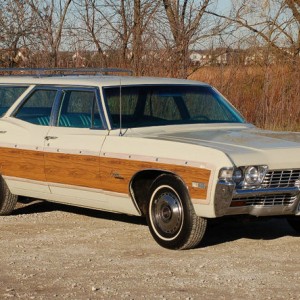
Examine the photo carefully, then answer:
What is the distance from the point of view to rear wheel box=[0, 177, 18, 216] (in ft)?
32.1

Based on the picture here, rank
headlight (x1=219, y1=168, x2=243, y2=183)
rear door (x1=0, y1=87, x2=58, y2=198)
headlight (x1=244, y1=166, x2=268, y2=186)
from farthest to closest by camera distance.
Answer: rear door (x1=0, y1=87, x2=58, y2=198), headlight (x1=244, y1=166, x2=268, y2=186), headlight (x1=219, y1=168, x2=243, y2=183)

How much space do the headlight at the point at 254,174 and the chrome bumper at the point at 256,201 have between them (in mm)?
66

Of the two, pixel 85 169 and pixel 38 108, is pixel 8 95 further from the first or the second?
pixel 85 169

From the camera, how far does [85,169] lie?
8750mm

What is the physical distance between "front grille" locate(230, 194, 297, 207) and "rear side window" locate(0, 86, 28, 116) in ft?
10.5

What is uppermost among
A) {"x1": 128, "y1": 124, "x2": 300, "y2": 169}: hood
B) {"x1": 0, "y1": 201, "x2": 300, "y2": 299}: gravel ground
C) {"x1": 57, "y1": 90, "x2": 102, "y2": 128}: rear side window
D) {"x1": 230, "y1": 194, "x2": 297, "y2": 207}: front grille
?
{"x1": 57, "y1": 90, "x2": 102, "y2": 128}: rear side window

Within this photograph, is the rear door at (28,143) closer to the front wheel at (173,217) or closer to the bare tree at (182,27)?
the front wheel at (173,217)

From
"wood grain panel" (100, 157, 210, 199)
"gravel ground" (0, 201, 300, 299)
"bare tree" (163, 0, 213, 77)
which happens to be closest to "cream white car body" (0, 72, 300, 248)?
"wood grain panel" (100, 157, 210, 199)

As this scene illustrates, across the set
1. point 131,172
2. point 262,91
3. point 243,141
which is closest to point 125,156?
point 131,172

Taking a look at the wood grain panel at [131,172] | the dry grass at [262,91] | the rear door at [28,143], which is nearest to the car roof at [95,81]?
the rear door at [28,143]

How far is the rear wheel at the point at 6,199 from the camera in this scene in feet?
32.1

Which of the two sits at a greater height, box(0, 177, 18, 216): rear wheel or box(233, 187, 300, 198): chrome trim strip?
Result: box(233, 187, 300, 198): chrome trim strip

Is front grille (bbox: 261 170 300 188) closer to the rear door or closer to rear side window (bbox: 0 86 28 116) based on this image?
the rear door

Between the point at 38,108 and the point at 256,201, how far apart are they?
2.87 metres
